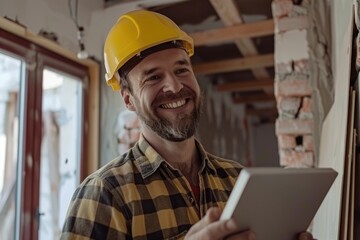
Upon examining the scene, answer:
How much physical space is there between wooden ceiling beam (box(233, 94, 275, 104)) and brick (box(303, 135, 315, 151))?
303 cm

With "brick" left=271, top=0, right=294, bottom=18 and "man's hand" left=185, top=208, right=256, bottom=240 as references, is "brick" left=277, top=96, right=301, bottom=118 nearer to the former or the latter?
"brick" left=271, top=0, right=294, bottom=18

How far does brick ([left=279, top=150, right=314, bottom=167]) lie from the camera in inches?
83.4

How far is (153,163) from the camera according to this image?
40.6 inches

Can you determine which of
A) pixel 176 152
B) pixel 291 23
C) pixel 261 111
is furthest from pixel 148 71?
pixel 261 111

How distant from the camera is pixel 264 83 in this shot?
4238 mm

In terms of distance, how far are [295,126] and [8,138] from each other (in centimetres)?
152

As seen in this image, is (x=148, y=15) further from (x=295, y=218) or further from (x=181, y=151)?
(x=295, y=218)

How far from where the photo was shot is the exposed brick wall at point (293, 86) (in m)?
2.12

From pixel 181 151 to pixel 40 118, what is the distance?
4.32 ft

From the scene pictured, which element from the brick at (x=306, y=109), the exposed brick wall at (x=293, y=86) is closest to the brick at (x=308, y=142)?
the exposed brick wall at (x=293, y=86)

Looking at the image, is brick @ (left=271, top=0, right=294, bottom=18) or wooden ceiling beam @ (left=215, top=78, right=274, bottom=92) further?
wooden ceiling beam @ (left=215, top=78, right=274, bottom=92)

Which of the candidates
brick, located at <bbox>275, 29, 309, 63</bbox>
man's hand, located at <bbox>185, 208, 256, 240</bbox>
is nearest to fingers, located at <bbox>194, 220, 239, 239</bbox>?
man's hand, located at <bbox>185, 208, 256, 240</bbox>

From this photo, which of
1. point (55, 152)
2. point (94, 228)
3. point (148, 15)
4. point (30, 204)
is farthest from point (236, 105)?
point (94, 228)

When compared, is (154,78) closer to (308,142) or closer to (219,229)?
(219,229)
